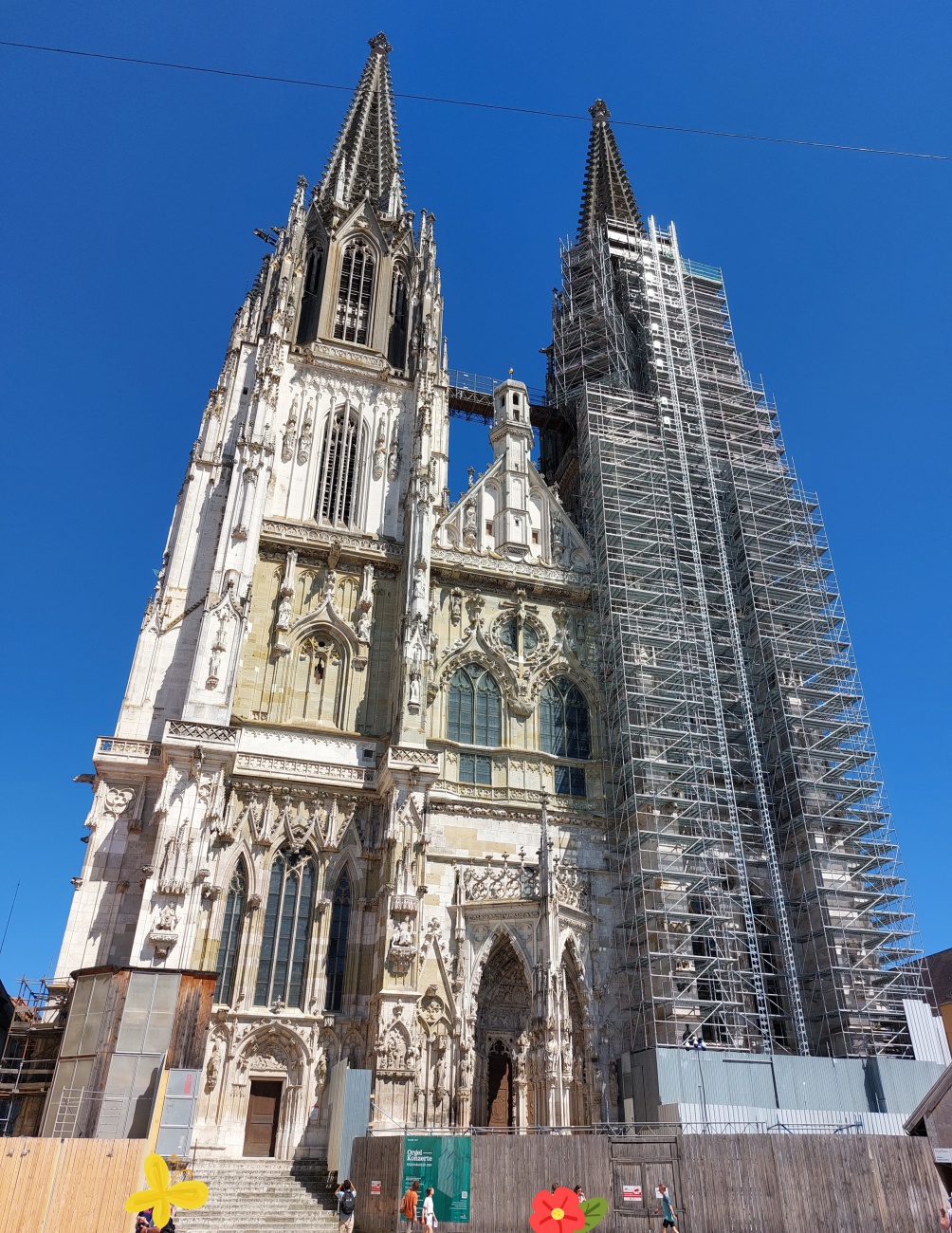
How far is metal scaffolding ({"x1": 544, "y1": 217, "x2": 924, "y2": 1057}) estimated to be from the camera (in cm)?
2423

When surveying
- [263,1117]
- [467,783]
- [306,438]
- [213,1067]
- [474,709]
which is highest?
[306,438]

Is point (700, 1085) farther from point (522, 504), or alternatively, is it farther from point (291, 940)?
point (522, 504)

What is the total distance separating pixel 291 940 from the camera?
22875mm

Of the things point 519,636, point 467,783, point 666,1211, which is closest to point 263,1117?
point 467,783

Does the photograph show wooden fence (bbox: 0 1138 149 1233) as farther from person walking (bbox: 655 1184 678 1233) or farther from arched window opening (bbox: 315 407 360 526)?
arched window opening (bbox: 315 407 360 526)

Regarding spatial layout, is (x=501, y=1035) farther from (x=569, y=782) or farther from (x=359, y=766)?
(x=359, y=766)

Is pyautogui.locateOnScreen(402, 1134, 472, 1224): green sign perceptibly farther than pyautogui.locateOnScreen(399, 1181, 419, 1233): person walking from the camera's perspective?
Yes

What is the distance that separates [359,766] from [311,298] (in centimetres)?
2058

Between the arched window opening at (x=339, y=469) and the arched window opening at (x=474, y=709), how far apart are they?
22.2ft

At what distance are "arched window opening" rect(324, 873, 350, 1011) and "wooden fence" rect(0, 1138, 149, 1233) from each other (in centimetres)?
1029

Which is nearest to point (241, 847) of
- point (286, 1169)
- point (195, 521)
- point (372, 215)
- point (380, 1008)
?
point (380, 1008)

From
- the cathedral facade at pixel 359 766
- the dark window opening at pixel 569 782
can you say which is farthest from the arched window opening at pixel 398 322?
the dark window opening at pixel 569 782

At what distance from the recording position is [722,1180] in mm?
15023

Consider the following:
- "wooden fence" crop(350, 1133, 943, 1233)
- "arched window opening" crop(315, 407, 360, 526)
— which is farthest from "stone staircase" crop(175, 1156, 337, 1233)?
"arched window opening" crop(315, 407, 360, 526)
